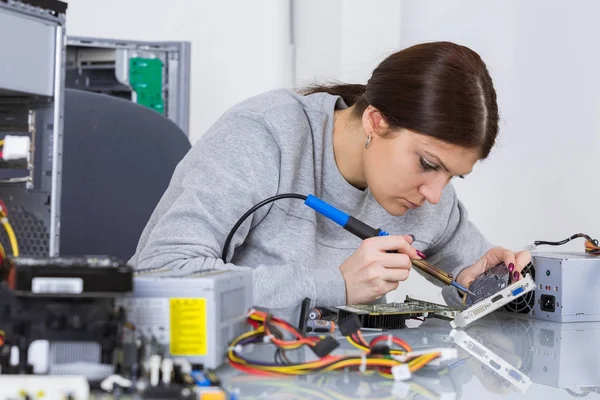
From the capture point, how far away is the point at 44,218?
0.91 metres

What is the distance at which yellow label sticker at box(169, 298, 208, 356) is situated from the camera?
704mm

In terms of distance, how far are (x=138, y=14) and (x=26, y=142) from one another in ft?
8.15

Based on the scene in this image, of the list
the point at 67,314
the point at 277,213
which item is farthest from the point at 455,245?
the point at 67,314

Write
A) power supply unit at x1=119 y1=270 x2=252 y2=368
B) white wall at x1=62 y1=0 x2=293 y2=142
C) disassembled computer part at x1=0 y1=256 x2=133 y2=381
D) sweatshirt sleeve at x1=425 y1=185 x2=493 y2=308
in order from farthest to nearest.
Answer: white wall at x1=62 y1=0 x2=293 y2=142 → sweatshirt sleeve at x1=425 y1=185 x2=493 y2=308 → power supply unit at x1=119 y1=270 x2=252 y2=368 → disassembled computer part at x1=0 y1=256 x2=133 y2=381

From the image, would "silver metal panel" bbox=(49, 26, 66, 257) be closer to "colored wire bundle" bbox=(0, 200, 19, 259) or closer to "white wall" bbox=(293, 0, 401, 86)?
"colored wire bundle" bbox=(0, 200, 19, 259)

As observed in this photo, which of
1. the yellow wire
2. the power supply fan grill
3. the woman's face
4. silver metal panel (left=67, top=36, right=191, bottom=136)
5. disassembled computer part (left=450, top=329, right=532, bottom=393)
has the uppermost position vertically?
silver metal panel (left=67, top=36, right=191, bottom=136)

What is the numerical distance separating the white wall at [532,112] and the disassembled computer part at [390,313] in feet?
3.09

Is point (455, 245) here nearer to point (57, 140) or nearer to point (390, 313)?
point (390, 313)

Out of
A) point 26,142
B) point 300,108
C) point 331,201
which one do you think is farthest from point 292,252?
point 26,142

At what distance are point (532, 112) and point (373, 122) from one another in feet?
3.31

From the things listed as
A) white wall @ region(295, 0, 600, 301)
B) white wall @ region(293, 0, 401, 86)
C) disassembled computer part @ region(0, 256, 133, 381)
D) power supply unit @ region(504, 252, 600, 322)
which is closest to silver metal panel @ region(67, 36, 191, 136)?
white wall @ region(293, 0, 401, 86)

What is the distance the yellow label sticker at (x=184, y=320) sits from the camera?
704mm

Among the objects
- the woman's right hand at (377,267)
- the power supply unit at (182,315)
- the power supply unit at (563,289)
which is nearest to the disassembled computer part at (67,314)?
the power supply unit at (182,315)

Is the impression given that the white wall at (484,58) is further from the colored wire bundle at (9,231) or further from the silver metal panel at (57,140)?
the colored wire bundle at (9,231)
